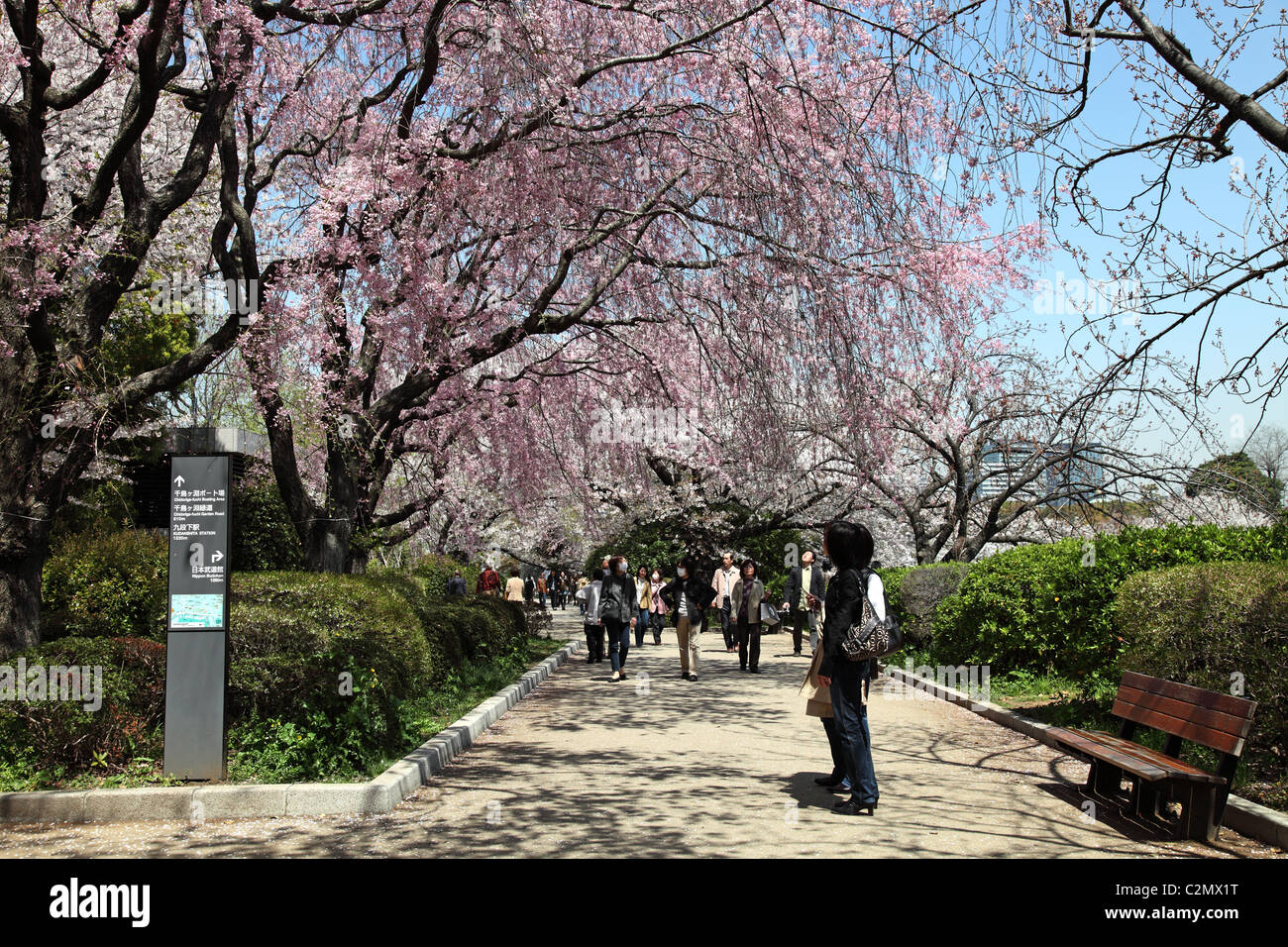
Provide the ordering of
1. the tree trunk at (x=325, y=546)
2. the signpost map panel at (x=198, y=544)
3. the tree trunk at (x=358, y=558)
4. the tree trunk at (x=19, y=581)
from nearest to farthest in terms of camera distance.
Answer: the signpost map panel at (x=198, y=544) → the tree trunk at (x=19, y=581) → the tree trunk at (x=325, y=546) → the tree trunk at (x=358, y=558)

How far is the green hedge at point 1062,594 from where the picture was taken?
9836 millimetres

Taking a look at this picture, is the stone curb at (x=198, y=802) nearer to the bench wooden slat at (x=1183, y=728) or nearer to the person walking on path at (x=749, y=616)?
the bench wooden slat at (x=1183, y=728)

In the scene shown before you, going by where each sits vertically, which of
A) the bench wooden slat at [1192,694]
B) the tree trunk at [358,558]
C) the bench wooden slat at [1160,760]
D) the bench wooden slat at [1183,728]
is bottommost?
the bench wooden slat at [1160,760]

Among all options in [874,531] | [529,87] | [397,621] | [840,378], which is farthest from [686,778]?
[874,531]

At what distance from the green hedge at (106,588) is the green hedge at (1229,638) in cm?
1037

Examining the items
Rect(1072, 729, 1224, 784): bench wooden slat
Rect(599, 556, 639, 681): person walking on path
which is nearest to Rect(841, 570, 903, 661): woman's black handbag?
Rect(1072, 729, 1224, 784): bench wooden slat

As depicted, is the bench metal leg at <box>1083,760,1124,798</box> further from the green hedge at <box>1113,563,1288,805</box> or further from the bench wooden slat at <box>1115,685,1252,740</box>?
the green hedge at <box>1113,563,1288,805</box>

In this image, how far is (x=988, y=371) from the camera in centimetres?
2123

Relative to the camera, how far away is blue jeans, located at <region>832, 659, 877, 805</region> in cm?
672

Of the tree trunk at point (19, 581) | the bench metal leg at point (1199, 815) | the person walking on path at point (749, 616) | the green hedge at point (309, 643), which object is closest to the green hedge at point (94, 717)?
the green hedge at point (309, 643)

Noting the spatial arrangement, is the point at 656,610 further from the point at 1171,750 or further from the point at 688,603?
the point at 1171,750

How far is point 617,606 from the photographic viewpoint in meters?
15.2

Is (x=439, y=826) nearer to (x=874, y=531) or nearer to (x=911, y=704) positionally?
(x=911, y=704)

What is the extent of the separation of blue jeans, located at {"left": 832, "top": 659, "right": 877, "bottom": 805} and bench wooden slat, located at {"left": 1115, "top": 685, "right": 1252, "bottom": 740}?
2.03 m
